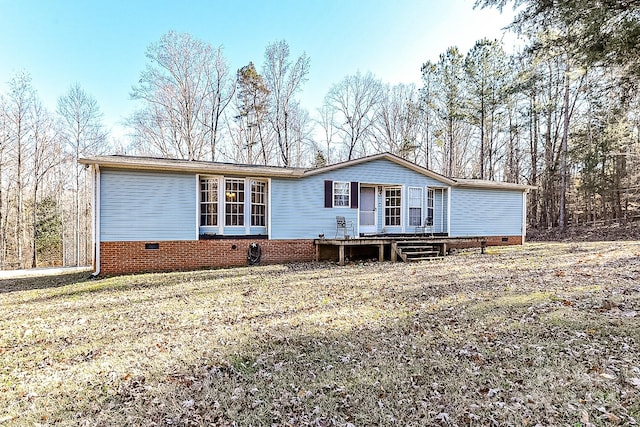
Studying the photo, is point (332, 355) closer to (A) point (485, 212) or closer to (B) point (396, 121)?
(A) point (485, 212)

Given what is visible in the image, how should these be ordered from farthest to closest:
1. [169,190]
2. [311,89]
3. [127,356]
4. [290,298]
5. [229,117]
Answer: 1. [311,89]
2. [229,117]
3. [169,190]
4. [290,298]
5. [127,356]

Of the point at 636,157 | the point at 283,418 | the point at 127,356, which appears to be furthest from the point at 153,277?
the point at 636,157

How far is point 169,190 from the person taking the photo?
1009 centimetres

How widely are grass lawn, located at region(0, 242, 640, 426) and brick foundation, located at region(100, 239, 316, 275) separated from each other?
8.83ft

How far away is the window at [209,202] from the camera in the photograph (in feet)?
35.1

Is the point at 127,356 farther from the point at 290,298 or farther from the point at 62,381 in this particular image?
the point at 290,298

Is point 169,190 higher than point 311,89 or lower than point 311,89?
lower

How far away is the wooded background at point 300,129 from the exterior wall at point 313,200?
36.2ft

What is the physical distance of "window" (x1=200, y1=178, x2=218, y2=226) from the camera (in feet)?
35.1

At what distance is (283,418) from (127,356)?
7.20ft

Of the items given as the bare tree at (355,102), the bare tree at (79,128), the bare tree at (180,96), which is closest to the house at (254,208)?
the bare tree at (180,96)

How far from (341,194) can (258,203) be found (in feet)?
9.86

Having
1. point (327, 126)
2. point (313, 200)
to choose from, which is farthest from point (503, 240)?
point (327, 126)

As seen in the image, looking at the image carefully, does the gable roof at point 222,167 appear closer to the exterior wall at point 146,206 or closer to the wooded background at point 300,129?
the exterior wall at point 146,206
